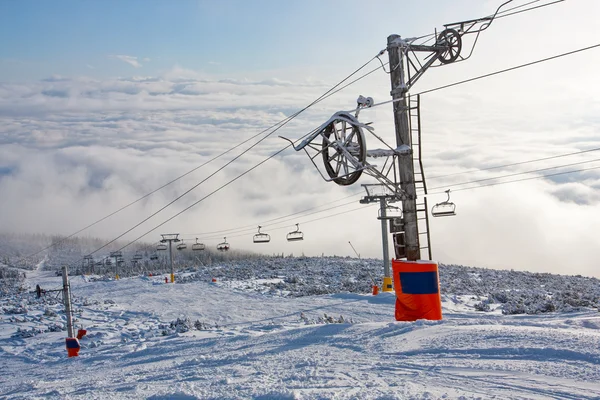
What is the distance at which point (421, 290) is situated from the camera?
1180 centimetres

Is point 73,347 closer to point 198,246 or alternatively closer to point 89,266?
point 198,246

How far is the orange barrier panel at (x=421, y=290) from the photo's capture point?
11766mm

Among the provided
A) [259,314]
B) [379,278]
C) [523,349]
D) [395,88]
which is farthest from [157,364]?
[379,278]

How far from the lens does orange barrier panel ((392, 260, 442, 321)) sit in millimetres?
11766

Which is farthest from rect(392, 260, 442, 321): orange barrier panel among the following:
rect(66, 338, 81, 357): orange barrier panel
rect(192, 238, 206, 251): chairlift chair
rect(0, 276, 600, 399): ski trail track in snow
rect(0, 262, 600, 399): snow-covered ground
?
rect(192, 238, 206, 251): chairlift chair

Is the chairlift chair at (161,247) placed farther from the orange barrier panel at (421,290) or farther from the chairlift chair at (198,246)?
the orange barrier panel at (421,290)

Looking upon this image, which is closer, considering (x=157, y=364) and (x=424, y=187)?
(x=157, y=364)

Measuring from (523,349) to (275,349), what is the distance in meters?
4.30

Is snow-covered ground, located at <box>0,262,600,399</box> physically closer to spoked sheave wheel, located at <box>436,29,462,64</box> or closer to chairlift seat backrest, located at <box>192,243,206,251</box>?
spoked sheave wheel, located at <box>436,29,462,64</box>

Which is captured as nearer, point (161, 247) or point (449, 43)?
point (449, 43)

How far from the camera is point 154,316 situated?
78.3 ft

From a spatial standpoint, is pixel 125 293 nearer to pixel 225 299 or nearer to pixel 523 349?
pixel 225 299

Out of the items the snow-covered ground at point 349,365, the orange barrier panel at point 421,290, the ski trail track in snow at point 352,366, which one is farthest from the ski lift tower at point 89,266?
the orange barrier panel at point 421,290

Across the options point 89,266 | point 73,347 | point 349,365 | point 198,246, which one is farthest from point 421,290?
point 89,266
